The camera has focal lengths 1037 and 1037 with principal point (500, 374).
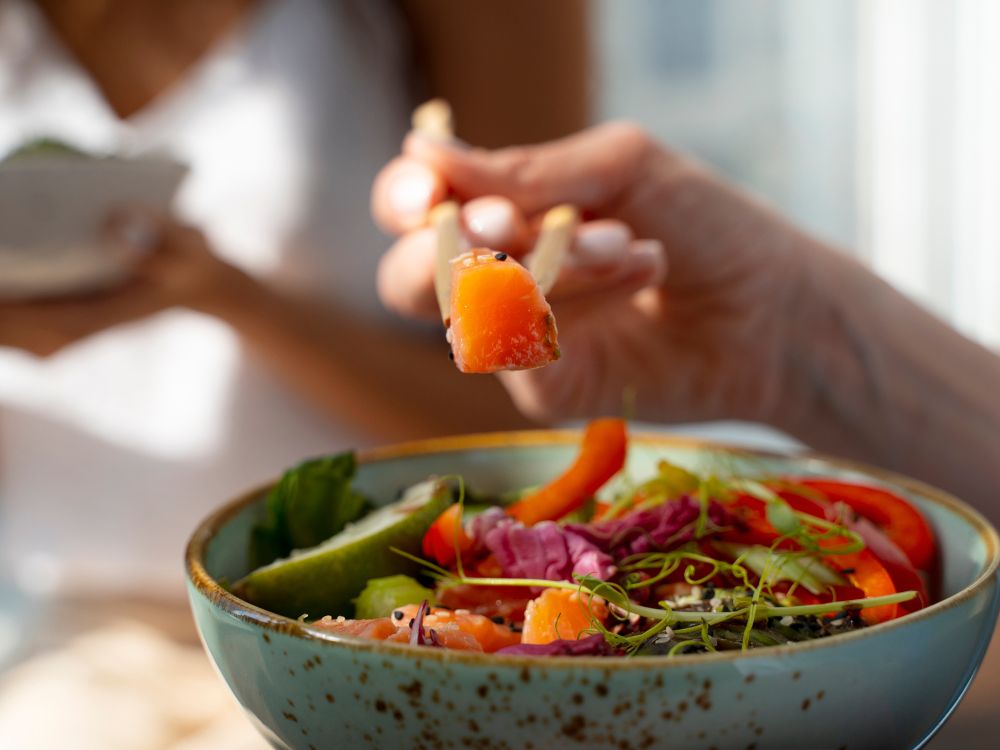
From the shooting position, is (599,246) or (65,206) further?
(65,206)

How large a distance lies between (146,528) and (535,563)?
1.72 m

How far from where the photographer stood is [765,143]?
4.07 m

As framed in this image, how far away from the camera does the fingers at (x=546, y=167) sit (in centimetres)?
95

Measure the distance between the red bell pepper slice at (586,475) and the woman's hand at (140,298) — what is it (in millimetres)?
817

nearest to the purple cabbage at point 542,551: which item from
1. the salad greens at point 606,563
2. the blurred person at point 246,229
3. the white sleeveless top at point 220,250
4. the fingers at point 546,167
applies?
the salad greens at point 606,563

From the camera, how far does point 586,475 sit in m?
0.69

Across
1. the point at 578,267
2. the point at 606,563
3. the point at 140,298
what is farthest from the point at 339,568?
the point at 140,298

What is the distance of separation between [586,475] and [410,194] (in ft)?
1.18

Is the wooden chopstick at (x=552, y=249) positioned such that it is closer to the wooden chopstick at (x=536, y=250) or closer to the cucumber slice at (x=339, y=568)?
the wooden chopstick at (x=536, y=250)

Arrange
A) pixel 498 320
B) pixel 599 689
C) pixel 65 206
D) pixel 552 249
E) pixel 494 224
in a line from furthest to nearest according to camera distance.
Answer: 1. pixel 65 206
2. pixel 494 224
3. pixel 552 249
4. pixel 498 320
5. pixel 599 689

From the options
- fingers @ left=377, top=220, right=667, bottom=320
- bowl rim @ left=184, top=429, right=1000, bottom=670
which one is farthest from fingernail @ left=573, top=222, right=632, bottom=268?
bowl rim @ left=184, top=429, right=1000, bottom=670

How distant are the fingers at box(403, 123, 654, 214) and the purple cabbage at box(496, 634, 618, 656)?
1.89 feet

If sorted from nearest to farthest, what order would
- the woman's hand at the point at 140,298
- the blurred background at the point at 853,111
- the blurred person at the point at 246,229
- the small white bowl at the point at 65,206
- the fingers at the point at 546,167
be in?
the fingers at the point at 546,167
the small white bowl at the point at 65,206
the woman's hand at the point at 140,298
the blurred person at the point at 246,229
the blurred background at the point at 853,111

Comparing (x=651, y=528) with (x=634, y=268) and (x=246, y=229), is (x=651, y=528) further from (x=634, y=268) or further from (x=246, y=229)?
(x=246, y=229)
